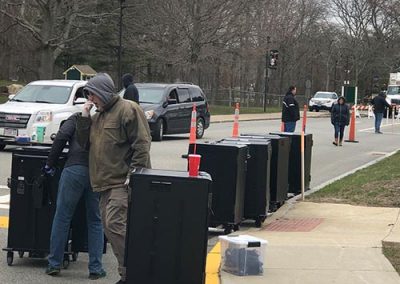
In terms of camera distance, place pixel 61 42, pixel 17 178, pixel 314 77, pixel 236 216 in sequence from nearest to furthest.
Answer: pixel 17 178 → pixel 236 216 → pixel 61 42 → pixel 314 77

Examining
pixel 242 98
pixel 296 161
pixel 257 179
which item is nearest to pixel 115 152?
pixel 257 179

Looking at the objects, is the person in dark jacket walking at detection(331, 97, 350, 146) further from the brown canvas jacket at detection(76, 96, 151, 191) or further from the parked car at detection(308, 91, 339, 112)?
the parked car at detection(308, 91, 339, 112)

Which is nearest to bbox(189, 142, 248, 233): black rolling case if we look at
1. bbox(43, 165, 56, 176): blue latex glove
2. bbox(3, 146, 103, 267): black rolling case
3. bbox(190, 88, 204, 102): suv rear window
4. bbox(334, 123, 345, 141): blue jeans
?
bbox(3, 146, 103, 267): black rolling case

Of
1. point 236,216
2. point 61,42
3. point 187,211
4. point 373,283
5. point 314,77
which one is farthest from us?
point 314,77

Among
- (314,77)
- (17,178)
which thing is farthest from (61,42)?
(314,77)

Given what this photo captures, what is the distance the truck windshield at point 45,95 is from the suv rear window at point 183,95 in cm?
582

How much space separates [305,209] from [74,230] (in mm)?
4515

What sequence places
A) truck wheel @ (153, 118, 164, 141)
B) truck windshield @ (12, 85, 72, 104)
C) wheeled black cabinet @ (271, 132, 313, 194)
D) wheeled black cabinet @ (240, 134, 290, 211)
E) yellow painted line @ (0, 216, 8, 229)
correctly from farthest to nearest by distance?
truck wheel @ (153, 118, 164, 141)
truck windshield @ (12, 85, 72, 104)
wheeled black cabinet @ (271, 132, 313, 194)
wheeled black cabinet @ (240, 134, 290, 211)
yellow painted line @ (0, 216, 8, 229)

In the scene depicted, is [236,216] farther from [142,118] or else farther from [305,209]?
[142,118]

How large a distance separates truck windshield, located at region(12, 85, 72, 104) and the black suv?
11.4ft

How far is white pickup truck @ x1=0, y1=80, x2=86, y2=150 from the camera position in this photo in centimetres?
1603

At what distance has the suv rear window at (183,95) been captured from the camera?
893 inches

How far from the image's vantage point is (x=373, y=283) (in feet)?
19.7

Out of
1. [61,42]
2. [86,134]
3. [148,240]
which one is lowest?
[148,240]
